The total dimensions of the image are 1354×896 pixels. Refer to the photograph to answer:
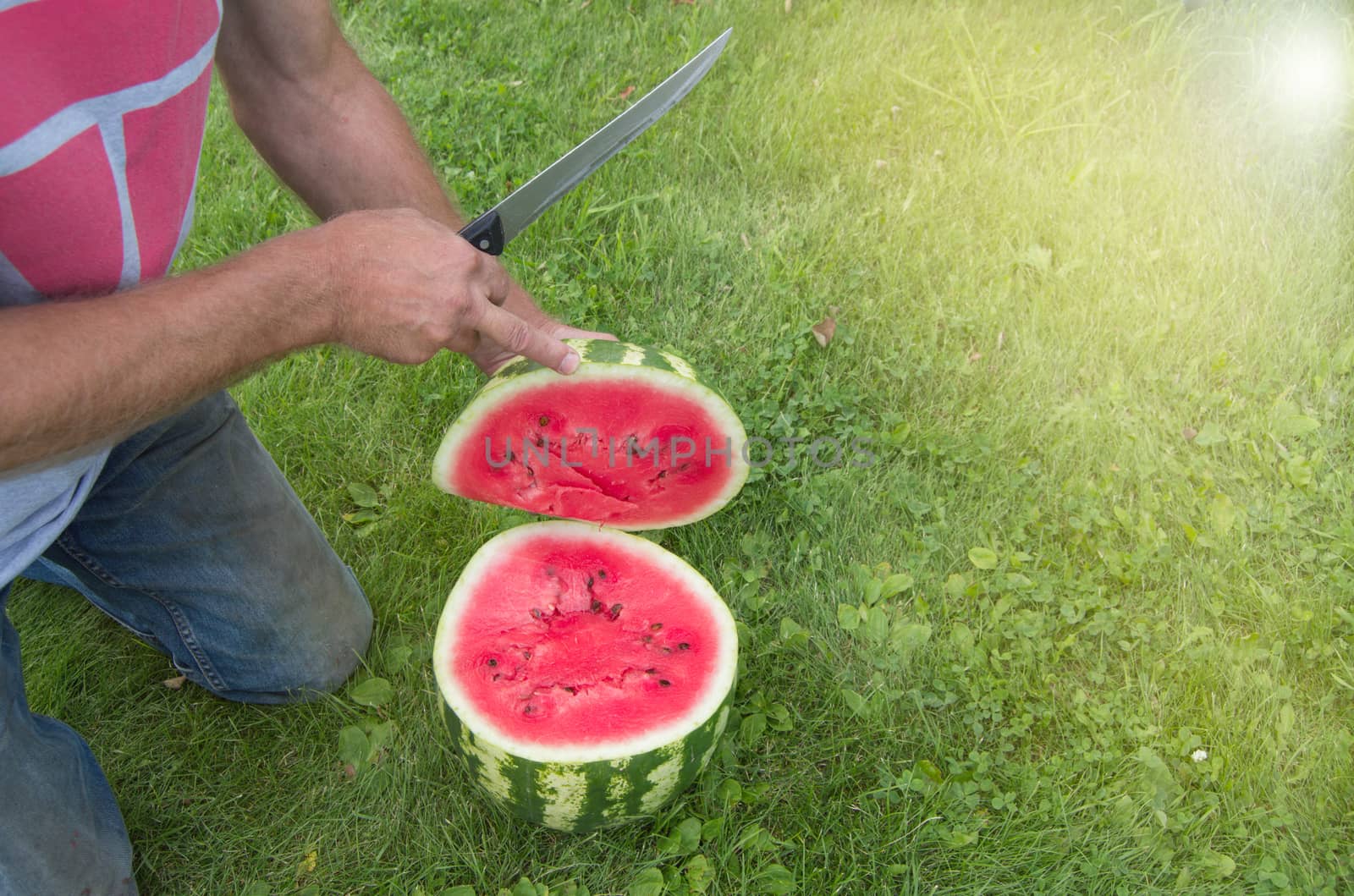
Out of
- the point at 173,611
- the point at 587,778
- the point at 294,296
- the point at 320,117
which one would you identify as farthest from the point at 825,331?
the point at 173,611

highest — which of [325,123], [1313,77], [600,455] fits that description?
[325,123]

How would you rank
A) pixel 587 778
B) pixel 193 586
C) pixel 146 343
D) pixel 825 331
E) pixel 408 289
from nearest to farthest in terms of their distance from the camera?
pixel 146 343 → pixel 408 289 → pixel 587 778 → pixel 193 586 → pixel 825 331

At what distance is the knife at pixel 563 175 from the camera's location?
2303mm

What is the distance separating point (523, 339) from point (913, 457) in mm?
1597

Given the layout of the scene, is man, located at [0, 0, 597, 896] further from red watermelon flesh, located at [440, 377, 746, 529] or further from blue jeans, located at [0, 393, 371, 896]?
red watermelon flesh, located at [440, 377, 746, 529]

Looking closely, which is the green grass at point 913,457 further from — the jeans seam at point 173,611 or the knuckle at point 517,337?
the knuckle at point 517,337

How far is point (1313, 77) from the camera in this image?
14.3 feet

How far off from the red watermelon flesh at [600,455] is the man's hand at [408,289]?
1.04ft

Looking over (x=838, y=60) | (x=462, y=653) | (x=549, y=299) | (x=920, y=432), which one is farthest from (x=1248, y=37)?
(x=462, y=653)

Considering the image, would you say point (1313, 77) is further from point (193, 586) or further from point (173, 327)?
point (193, 586)

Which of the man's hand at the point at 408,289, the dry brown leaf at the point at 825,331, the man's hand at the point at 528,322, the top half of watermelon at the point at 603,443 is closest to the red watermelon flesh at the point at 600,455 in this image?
the top half of watermelon at the point at 603,443

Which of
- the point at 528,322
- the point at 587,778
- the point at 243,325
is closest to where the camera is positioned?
the point at 243,325

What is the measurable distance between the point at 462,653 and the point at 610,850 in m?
0.61

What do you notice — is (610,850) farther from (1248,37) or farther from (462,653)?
(1248,37)
